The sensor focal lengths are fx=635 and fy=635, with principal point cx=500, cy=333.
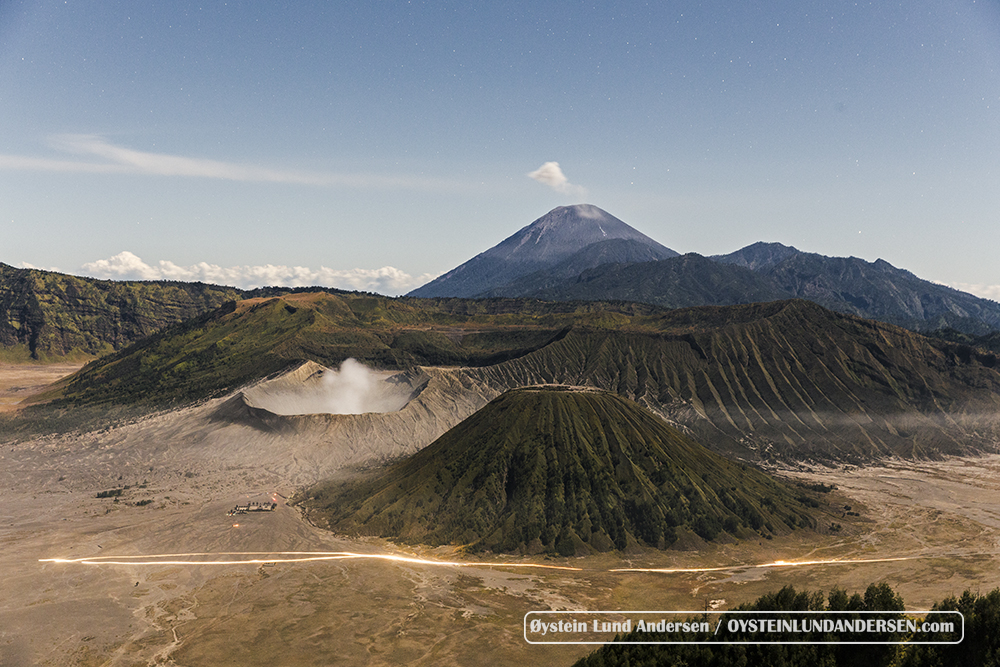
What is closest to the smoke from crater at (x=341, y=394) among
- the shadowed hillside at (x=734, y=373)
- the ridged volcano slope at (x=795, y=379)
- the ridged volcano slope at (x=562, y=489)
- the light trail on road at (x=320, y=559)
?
the shadowed hillside at (x=734, y=373)

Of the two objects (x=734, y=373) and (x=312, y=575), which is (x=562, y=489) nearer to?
(x=312, y=575)

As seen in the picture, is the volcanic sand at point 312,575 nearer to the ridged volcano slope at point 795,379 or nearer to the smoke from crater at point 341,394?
the ridged volcano slope at point 795,379

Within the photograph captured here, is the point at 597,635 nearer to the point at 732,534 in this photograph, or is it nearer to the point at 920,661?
the point at 920,661

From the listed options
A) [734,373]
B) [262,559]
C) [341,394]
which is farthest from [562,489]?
[734,373]

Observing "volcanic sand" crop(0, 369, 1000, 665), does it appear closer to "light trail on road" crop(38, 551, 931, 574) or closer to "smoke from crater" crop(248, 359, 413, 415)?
"light trail on road" crop(38, 551, 931, 574)

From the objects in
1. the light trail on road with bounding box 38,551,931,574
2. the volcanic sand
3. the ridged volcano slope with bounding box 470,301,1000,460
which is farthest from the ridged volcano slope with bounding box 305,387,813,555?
the ridged volcano slope with bounding box 470,301,1000,460
